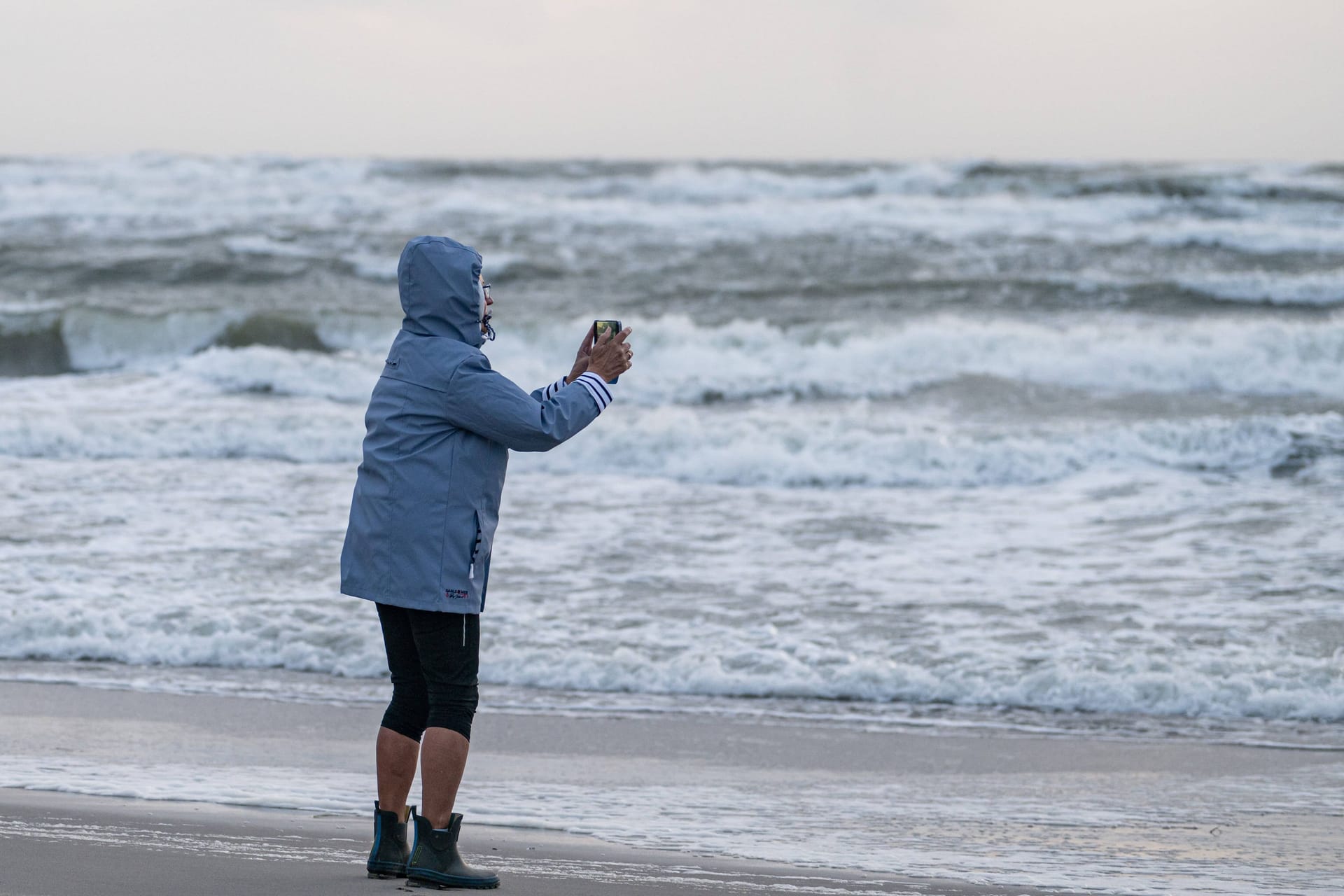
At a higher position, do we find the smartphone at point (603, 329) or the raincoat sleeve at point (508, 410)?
the smartphone at point (603, 329)

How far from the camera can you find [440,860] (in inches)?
134

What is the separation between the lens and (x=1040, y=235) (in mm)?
26312

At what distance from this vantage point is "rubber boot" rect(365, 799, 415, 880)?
3.51m

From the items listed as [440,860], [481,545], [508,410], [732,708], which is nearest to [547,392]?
[508,410]

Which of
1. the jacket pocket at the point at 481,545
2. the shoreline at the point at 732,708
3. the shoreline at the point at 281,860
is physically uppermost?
the jacket pocket at the point at 481,545

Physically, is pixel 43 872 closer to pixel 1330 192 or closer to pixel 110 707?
pixel 110 707

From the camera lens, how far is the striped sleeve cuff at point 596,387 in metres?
3.32

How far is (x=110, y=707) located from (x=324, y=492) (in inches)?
168

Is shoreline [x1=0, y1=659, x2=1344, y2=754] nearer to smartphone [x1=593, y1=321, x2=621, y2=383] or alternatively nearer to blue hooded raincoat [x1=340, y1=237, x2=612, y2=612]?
blue hooded raincoat [x1=340, y1=237, x2=612, y2=612]

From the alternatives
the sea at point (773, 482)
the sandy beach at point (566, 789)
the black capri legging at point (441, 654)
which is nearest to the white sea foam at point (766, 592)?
the sea at point (773, 482)

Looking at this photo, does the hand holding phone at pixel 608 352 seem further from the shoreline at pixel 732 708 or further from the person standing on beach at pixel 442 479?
the shoreline at pixel 732 708

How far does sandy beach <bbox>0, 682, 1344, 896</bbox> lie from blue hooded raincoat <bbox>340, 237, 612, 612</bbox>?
0.83 metres

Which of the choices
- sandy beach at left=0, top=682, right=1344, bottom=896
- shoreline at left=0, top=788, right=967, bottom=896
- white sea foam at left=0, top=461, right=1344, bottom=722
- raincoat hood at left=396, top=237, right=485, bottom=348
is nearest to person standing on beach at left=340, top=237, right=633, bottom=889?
raincoat hood at left=396, top=237, right=485, bottom=348

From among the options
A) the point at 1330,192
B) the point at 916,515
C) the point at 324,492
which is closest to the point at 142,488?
the point at 324,492
